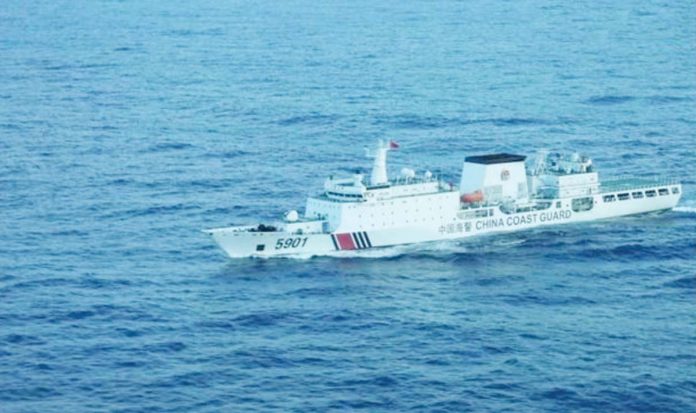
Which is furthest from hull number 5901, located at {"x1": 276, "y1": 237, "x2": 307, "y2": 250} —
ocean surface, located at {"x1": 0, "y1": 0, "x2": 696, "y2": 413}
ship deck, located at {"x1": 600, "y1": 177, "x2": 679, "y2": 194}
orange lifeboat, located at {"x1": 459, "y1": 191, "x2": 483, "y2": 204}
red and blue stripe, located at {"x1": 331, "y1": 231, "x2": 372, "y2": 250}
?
ship deck, located at {"x1": 600, "y1": 177, "x2": 679, "y2": 194}

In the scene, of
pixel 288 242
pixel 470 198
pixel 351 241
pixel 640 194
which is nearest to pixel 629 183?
pixel 640 194

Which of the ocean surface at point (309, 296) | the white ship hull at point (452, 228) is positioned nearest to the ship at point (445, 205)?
the white ship hull at point (452, 228)

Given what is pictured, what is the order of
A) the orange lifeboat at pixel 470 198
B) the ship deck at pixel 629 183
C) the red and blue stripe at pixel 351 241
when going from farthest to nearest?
1. the ship deck at pixel 629 183
2. the orange lifeboat at pixel 470 198
3. the red and blue stripe at pixel 351 241

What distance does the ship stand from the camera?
450ft

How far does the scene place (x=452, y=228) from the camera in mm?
143125

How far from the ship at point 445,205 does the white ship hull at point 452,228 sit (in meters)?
0.08

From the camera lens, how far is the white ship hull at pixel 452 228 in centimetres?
13575

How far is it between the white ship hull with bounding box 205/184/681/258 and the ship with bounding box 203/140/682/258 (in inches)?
3.3

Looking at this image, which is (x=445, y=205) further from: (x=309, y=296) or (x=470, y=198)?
(x=309, y=296)

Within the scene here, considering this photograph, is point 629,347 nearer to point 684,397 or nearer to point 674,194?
point 684,397

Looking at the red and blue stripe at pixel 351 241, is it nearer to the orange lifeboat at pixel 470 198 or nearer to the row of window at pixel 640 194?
the orange lifeboat at pixel 470 198

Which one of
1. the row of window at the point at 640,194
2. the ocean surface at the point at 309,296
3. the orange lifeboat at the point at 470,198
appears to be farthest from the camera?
the row of window at the point at 640,194

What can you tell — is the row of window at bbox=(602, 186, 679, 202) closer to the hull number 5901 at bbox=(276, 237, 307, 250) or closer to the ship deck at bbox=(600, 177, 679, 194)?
the ship deck at bbox=(600, 177, 679, 194)

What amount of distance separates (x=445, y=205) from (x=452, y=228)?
6.94 ft
